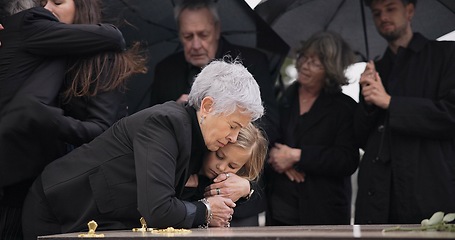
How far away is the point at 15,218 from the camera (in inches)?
165

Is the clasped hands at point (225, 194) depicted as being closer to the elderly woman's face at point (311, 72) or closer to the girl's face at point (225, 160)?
the girl's face at point (225, 160)

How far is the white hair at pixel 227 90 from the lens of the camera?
3656mm

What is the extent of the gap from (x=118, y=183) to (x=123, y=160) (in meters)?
0.10

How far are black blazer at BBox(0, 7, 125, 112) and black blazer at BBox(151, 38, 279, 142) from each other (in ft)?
4.43

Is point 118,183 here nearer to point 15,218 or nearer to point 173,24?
point 15,218

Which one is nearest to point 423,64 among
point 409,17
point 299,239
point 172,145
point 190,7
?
point 409,17

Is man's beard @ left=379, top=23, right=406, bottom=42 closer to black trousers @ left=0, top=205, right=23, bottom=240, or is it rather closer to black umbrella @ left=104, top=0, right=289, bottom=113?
black umbrella @ left=104, top=0, right=289, bottom=113

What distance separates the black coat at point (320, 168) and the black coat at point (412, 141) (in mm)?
124

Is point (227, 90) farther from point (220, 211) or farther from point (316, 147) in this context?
point (316, 147)

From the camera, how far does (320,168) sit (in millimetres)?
5438

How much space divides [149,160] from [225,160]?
1.81 ft

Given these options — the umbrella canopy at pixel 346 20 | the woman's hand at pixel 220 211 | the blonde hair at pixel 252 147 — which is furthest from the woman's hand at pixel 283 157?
the woman's hand at pixel 220 211

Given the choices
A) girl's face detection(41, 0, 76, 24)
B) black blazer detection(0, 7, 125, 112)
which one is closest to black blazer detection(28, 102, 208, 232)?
black blazer detection(0, 7, 125, 112)

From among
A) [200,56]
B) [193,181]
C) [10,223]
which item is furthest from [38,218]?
[200,56]
